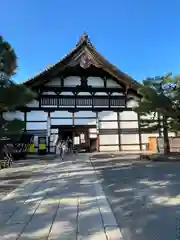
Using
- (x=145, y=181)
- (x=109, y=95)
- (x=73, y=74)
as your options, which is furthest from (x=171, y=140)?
(x=145, y=181)

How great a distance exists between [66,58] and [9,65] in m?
10.3

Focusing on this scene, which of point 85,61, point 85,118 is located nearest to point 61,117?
point 85,118

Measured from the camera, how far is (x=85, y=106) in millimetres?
16188

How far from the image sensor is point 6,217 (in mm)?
3400

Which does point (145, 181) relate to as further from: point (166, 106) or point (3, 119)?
point (166, 106)

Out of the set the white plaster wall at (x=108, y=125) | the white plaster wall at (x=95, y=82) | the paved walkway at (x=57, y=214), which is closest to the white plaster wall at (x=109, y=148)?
the white plaster wall at (x=108, y=125)

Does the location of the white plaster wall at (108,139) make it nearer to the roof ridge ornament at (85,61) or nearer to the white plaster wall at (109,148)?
the white plaster wall at (109,148)

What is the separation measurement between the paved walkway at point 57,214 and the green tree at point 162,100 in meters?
6.47

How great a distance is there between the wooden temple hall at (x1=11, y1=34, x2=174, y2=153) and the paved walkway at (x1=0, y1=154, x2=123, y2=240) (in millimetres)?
10342

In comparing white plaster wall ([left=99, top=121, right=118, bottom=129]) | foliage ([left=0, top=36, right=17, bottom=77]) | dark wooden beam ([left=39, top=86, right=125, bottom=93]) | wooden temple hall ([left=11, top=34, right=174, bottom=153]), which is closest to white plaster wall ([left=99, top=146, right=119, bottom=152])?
wooden temple hall ([left=11, top=34, right=174, bottom=153])

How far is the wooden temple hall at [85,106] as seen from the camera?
1557cm

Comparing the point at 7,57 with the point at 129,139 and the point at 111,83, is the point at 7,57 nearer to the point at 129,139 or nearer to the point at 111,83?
the point at 111,83

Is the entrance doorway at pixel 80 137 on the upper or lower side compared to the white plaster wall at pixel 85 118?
lower

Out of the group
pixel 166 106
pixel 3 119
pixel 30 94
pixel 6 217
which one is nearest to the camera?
pixel 6 217
